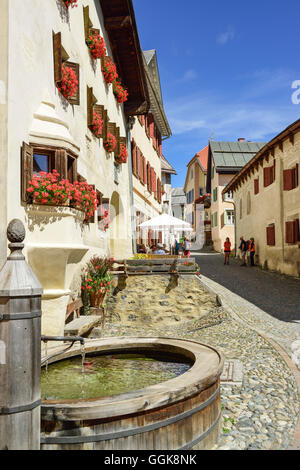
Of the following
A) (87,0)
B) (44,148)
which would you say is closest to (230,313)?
(44,148)

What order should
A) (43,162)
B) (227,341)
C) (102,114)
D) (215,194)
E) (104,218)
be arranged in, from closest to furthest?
(43,162) → (227,341) → (102,114) → (104,218) → (215,194)

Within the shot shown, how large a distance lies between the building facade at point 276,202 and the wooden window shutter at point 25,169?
12218mm

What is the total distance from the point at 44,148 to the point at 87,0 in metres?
6.39

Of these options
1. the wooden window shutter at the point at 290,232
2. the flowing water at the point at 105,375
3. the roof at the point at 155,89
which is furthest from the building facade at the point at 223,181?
the flowing water at the point at 105,375

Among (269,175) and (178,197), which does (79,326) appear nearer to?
(269,175)

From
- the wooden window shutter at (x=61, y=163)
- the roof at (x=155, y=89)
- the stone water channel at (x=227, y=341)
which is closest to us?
the stone water channel at (x=227, y=341)

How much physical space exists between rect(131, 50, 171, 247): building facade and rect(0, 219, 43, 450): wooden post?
14507 millimetres

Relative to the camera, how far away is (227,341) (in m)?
8.88

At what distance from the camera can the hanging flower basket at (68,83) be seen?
25.8ft

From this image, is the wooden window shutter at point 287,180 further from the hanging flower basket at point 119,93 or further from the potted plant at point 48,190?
the potted plant at point 48,190

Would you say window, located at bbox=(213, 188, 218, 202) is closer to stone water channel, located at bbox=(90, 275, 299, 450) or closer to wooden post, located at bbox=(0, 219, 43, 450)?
stone water channel, located at bbox=(90, 275, 299, 450)

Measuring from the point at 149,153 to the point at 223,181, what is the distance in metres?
14.5

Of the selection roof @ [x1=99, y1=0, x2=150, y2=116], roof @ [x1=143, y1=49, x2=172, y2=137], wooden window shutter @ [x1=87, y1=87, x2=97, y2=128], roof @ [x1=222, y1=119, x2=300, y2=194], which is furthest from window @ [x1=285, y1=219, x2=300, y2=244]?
wooden window shutter @ [x1=87, y1=87, x2=97, y2=128]

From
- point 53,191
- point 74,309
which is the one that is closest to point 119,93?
point 74,309
